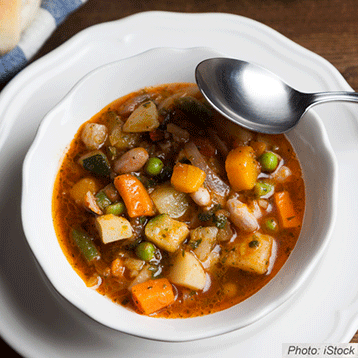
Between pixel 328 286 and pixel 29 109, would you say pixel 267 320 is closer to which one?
pixel 328 286

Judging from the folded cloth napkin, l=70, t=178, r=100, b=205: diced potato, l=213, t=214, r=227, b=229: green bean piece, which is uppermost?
the folded cloth napkin

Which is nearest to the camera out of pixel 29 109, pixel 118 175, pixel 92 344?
pixel 92 344

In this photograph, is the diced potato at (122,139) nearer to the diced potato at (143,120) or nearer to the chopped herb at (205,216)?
the diced potato at (143,120)

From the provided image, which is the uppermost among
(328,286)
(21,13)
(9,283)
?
(21,13)

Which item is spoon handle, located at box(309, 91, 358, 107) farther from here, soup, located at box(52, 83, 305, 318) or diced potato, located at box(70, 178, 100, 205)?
diced potato, located at box(70, 178, 100, 205)

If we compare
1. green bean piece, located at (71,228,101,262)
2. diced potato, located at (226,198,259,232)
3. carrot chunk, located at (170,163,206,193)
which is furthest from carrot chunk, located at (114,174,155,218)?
diced potato, located at (226,198,259,232)

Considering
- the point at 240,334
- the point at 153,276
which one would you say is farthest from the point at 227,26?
the point at 240,334

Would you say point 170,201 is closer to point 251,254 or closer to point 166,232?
point 166,232
